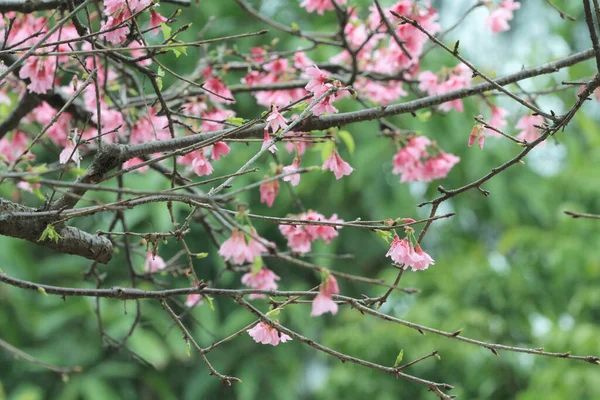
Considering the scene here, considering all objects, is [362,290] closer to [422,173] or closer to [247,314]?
[247,314]

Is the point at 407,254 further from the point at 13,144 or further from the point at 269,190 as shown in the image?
the point at 13,144

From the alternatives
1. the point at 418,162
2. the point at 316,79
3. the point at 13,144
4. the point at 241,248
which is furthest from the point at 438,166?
the point at 13,144

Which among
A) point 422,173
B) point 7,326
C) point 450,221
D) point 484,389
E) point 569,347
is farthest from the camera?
point 450,221

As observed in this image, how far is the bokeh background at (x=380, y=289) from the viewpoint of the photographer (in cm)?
305

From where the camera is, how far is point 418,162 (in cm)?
158

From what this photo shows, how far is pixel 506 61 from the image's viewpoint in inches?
197

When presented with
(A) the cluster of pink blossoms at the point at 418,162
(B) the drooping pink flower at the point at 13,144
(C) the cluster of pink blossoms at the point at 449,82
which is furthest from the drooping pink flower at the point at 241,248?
(B) the drooping pink flower at the point at 13,144

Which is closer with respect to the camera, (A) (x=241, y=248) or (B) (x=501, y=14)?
(A) (x=241, y=248)

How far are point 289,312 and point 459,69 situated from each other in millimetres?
2450

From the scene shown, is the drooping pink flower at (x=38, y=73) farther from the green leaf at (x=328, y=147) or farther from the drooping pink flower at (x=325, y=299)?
the drooping pink flower at (x=325, y=299)

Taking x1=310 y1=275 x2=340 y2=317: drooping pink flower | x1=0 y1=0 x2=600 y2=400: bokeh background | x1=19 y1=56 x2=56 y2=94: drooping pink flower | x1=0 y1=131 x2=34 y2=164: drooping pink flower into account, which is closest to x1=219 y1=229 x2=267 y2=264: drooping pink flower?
x1=310 y1=275 x2=340 y2=317: drooping pink flower

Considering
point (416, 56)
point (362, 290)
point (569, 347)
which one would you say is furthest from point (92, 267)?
point (362, 290)

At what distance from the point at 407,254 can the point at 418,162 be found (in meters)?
0.61

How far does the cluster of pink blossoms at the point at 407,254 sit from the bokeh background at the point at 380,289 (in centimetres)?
174
